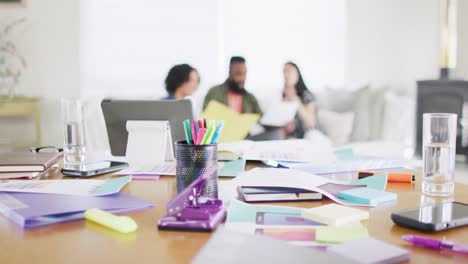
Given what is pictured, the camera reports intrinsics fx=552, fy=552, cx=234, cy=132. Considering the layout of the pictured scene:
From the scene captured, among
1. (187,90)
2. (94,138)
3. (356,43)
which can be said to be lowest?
(94,138)

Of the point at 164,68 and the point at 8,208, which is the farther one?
the point at 164,68

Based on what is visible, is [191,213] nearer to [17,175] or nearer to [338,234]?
[338,234]

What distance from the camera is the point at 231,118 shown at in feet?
11.5

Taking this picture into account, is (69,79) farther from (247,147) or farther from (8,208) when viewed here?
(8,208)

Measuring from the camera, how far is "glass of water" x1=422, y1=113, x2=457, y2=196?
3.49 feet

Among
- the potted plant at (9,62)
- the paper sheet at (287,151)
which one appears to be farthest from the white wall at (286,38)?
the paper sheet at (287,151)

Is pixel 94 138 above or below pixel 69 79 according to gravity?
below

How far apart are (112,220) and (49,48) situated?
10.9 feet

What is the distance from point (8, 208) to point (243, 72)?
9.63 ft

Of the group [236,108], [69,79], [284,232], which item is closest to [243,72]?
[236,108]

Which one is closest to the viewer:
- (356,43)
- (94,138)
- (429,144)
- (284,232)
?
(284,232)

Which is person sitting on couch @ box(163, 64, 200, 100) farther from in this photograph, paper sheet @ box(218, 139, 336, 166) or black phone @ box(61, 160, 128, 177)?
black phone @ box(61, 160, 128, 177)

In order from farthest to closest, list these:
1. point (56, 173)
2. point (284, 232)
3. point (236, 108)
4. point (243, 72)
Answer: point (243, 72), point (236, 108), point (56, 173), point (284, 232)

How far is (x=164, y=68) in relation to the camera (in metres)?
3.93
